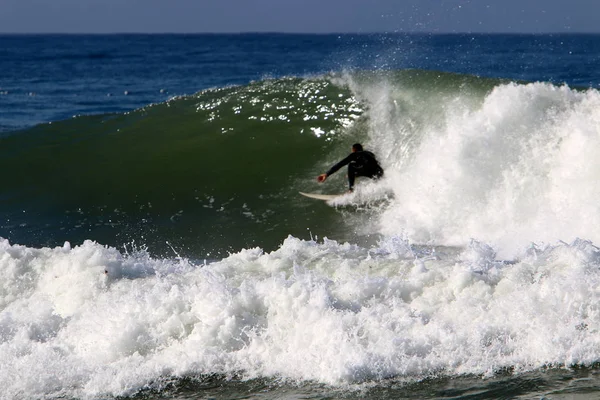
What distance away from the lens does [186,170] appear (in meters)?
14.6

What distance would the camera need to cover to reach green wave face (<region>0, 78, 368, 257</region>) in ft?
38.9

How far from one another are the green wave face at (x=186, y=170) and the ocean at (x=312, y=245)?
5cm

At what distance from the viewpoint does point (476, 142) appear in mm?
11812

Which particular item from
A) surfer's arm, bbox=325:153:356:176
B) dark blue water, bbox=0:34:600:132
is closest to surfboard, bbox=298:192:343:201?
surfer's arm, bbox=325:153:356:176

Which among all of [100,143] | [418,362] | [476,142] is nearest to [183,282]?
[418,362]

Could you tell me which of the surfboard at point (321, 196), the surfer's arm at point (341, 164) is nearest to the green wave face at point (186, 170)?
the surfboard at point (321, 196)

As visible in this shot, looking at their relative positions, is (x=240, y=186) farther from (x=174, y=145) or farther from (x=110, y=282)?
(x=110, y=282)

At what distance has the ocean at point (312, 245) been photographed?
6648 millimetres

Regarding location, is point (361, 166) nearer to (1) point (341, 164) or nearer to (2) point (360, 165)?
(2) point (360, 165)

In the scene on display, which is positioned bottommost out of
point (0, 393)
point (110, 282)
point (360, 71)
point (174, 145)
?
point (0, 393)

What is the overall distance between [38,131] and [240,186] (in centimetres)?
640

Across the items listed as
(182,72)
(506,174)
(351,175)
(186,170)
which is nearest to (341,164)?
(351,175)

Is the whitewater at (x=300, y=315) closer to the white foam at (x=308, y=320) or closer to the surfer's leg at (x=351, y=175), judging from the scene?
the white foam at (x=308, y=320)

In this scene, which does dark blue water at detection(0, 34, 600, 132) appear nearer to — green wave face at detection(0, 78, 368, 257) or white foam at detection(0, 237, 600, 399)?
green wave face at detection(0, 78, 368, 257)
